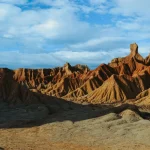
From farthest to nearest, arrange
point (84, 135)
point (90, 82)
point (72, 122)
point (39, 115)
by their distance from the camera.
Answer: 1. point (90, 82)
2. point (39, 115)
3. point (72, 122)
4. point (84, 135)

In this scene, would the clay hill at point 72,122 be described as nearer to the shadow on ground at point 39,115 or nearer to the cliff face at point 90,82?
the shadow on ground at point 39,115

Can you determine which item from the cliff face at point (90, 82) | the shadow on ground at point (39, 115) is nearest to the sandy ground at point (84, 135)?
the shadow on ground at point (39, 115)

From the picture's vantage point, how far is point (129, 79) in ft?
454

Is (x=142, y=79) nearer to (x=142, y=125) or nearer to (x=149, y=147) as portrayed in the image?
(x=142, y=125)

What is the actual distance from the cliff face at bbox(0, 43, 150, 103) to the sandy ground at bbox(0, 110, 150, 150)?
38.2m

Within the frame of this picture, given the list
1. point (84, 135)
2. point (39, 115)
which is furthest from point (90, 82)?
point (84, 135)

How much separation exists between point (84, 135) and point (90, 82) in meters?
109

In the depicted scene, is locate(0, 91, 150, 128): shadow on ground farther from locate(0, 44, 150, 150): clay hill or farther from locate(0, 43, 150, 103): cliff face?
locate(0, 43, 150, 103): cliff face

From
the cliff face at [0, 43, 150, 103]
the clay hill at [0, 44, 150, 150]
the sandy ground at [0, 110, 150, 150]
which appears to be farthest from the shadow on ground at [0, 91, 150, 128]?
the cliff face at [0, 43, 150, 103]

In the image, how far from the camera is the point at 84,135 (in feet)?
138

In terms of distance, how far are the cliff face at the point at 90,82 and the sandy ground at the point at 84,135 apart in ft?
125

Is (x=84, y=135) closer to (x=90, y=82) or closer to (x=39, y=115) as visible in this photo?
(x=39, y=115)

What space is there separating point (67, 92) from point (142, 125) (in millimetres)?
Result: 111374

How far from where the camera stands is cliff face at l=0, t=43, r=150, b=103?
291ft
